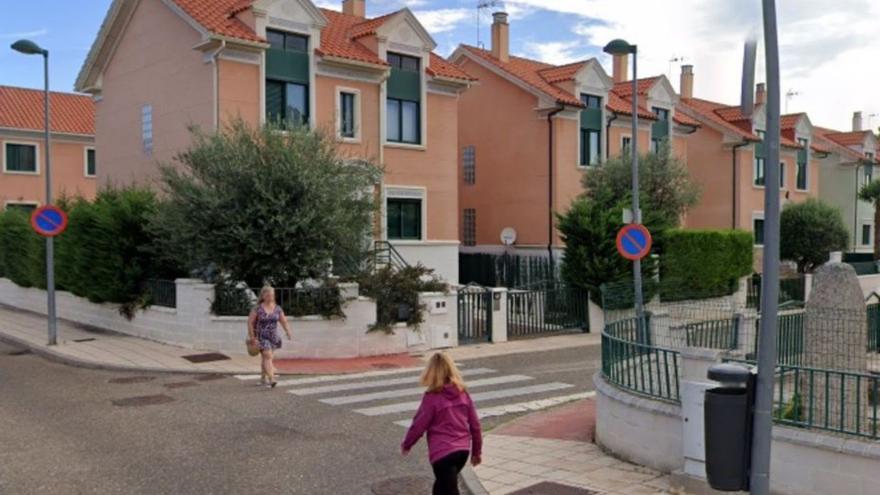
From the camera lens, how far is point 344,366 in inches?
587

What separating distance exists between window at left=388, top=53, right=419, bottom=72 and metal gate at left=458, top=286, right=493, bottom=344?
387 inches

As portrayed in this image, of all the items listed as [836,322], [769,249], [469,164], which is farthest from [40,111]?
[769,249]

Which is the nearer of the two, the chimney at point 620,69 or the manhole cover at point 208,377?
the manhole cover at point 208,377

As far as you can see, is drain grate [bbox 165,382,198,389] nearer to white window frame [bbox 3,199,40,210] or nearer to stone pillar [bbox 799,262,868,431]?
stone pillar [bbox 799,262,868,431]

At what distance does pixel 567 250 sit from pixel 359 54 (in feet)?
28.7

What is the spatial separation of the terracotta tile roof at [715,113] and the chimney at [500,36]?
10.6 metres

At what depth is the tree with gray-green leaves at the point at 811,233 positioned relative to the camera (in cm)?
3509

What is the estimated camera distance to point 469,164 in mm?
33188

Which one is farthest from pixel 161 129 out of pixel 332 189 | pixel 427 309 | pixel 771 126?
pixel 771 126

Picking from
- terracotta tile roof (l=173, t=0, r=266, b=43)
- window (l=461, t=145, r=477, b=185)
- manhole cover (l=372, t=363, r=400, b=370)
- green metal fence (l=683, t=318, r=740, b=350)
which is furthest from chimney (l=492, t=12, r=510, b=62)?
green metal fence (l=683, t=318, r=740, b=350)

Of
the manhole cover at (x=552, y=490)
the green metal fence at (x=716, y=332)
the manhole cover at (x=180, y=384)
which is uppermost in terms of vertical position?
the green metal fence at (x=716, y=332)

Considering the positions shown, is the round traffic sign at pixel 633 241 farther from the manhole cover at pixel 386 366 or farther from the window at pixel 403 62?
the window at pixel 403 62

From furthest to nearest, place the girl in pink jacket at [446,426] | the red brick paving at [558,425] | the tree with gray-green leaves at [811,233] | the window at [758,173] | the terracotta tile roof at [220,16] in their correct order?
the window at [758,173]
the tree with gray-green leaves at [811,233]
the terracotta tile roof at [220,16]
the red brick paving at [558,425]
the girl in pink jacket at [446,426]

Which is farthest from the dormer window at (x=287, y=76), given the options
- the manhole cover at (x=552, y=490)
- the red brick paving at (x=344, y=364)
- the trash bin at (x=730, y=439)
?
the trash bin at (x=730, y=439)
